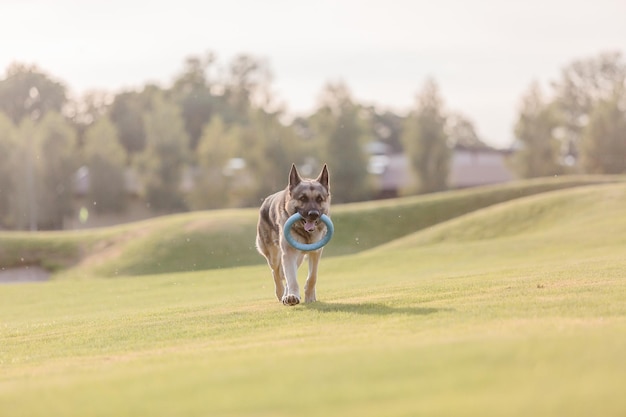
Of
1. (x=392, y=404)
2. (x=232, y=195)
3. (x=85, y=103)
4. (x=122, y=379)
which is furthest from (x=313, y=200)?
(x=85, y=103)

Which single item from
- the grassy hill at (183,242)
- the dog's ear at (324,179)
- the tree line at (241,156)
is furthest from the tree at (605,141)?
the dog's ear at (324,179)

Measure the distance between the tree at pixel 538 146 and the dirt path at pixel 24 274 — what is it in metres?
57.3

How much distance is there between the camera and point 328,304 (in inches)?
732

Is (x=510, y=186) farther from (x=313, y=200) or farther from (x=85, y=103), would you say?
(x=85, y=103)

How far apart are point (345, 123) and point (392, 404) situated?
92.3 m

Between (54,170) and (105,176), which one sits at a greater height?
(54,170)

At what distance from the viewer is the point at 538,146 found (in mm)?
101000

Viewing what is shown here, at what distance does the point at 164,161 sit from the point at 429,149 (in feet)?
84.6

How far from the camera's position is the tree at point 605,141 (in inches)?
4040

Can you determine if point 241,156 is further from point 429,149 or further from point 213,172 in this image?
point 429,149

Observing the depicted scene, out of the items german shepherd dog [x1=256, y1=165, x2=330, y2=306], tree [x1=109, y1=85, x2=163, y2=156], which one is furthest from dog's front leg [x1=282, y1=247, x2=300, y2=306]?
tree [x1=109, y1=85, x2=163, y2=156]

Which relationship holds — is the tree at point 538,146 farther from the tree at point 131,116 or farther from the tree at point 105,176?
the tree at point 131,116

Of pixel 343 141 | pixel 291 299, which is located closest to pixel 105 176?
pixel 343 141

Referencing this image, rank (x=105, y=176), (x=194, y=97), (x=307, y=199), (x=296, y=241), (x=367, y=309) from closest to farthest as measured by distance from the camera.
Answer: (x=367, y=309)
(x=307, y=199)
(x=296, y=241)
(x=105, y=176)
(x=194, y=97)
